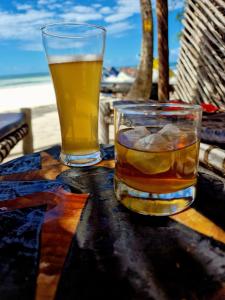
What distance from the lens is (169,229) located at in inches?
18.8

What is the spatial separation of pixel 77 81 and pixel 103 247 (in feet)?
1.63

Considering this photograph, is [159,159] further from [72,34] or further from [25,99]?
[25,99]

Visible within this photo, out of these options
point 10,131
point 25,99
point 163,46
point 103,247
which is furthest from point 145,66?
point 25,99

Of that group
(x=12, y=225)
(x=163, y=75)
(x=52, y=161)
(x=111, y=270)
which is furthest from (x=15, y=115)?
(x=111, y=270)

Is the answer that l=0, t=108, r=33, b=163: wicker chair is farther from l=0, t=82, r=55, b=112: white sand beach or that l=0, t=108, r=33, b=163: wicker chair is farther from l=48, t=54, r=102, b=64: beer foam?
l=0, t=82, r=55, b=112: white sand beach

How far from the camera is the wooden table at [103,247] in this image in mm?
355

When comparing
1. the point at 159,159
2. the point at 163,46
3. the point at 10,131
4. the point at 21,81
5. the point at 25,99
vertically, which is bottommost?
the point at 25,99

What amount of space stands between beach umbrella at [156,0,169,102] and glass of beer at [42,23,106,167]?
50.0 inches

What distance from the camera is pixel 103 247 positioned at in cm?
43

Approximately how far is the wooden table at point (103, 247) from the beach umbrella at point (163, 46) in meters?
1.57

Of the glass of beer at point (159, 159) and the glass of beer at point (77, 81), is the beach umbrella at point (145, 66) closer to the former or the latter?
the glass of beer at point (77, 81)

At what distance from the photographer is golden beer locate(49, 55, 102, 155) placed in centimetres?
80

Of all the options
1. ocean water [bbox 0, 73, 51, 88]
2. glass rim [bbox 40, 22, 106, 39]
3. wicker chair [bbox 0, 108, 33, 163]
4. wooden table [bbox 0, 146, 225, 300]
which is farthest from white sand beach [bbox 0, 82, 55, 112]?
ocean water [bbox 0, 73, 51, 88]

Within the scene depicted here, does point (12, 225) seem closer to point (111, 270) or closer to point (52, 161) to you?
point (111, 270)
